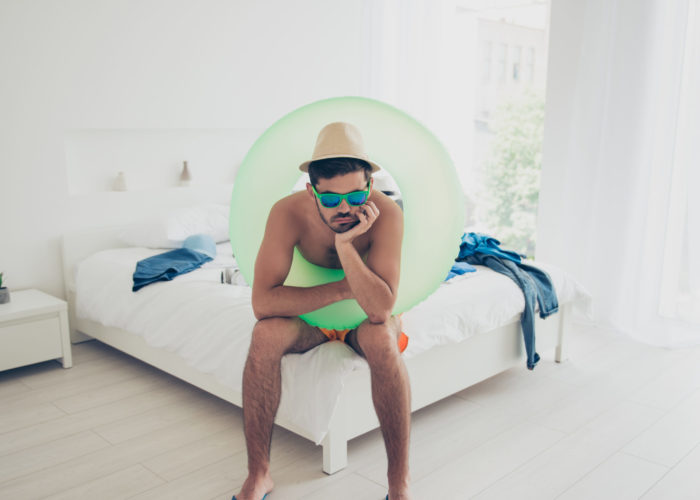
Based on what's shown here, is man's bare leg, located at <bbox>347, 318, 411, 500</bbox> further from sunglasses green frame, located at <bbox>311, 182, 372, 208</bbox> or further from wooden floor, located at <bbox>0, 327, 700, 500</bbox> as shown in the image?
sunglasses green frame, located at <bbox>311, 182, 372, 208</bbox>

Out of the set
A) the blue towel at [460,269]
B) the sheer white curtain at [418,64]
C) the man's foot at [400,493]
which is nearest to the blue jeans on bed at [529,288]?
the blue towel at [460,269]

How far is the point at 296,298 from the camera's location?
1911mm

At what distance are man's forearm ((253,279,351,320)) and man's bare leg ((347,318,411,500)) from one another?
0.56 feet

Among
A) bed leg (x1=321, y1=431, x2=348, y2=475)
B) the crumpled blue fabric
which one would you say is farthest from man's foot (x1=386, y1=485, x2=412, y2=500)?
the crumpled blue fabric

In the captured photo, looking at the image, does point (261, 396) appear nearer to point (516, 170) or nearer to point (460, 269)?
point (460, 269)

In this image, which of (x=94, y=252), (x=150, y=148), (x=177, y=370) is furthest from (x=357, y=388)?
(x=150, y=148)

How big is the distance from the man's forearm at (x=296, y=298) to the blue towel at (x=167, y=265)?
3.56 feet

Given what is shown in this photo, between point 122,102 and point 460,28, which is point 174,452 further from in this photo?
point 460,28

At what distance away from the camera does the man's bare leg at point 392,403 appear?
188 cm

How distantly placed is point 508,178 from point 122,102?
10.4ft

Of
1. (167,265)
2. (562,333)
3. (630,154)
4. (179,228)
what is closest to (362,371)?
(167,265)

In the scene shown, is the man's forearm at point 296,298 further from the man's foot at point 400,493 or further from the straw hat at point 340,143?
the man's foot at point 400,493

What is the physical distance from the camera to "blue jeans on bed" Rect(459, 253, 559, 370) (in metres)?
2.78

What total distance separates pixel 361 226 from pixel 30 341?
200 cm
